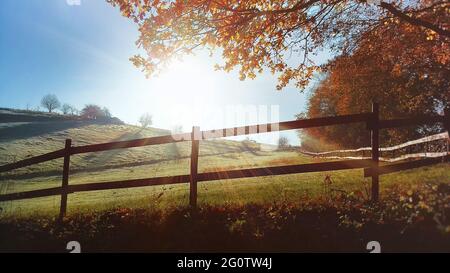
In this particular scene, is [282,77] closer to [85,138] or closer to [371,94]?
[371,94]

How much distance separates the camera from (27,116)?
85375 millimetres

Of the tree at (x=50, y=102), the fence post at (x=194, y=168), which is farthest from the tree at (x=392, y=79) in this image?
the tree at (x=50, y=102)

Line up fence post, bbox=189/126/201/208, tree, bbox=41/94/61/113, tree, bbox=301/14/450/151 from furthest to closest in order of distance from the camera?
1. tree, bbox=41/94/61/113
2. tree, bbox=301/14/450/151
3. fence post, bbox=189/126/201/208

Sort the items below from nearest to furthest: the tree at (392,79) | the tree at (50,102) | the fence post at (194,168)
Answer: the fence post at (194,168)
the tree at (392,79)
the tree at (50,102)

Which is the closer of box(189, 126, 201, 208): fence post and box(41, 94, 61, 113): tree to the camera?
box(189, 126, 201, 208): fence post

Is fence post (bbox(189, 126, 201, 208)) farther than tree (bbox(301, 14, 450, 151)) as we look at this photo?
No

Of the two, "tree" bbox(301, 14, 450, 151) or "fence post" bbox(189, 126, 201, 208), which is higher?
"tree" bbox(301, 14, 450, 151)

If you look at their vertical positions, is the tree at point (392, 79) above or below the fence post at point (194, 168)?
above

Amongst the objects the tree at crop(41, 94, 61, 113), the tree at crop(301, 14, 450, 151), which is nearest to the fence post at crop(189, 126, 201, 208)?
the tree at crop(301, 14, 450, 151)

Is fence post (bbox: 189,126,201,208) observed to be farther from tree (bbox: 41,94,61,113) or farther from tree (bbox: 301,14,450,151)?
tree (bbox: 41,94,61,113)

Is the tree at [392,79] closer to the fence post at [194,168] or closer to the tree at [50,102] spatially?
the fence post at [194,168]

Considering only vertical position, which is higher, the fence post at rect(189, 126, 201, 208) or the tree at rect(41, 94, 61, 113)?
the tree at rect(41, 94, 61, 113)

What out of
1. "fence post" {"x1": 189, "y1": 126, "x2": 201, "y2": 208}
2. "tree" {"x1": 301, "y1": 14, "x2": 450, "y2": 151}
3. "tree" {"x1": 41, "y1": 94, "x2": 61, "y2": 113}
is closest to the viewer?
"fence post" {"x1": 189, "y1": 126, "x2": 201, "y2": 208}
